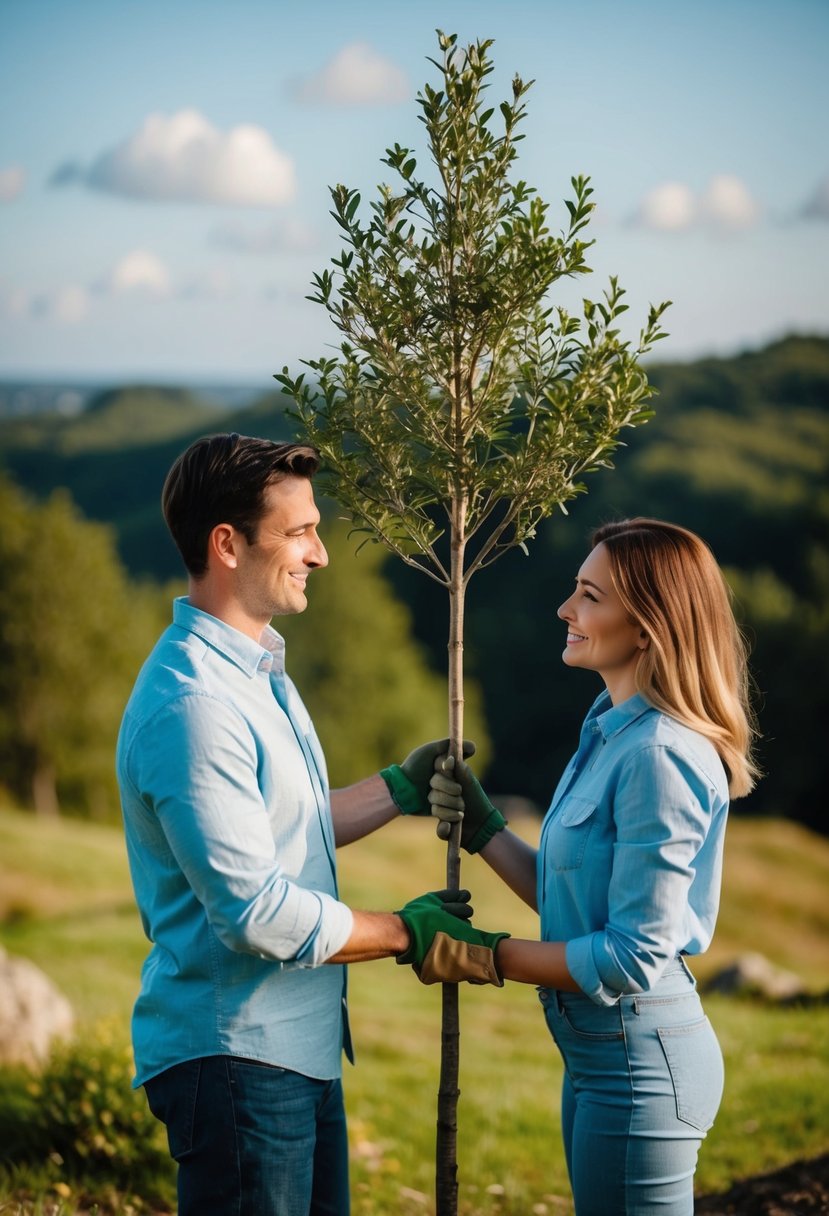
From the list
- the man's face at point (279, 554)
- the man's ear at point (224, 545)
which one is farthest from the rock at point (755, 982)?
the man's ear at point (224, 545)

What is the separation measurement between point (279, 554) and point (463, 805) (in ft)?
3.60

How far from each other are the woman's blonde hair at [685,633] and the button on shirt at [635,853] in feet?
0.25

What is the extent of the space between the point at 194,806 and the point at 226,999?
2.07 feet

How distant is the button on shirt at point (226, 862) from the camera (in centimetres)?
321

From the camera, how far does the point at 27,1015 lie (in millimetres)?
8055

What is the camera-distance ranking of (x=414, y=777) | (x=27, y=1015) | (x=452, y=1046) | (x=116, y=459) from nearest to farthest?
1. (x=452, y=1046)
2. (x=414, y=777)
3. (x=27, y=1015)
4. (x=116, y=459)

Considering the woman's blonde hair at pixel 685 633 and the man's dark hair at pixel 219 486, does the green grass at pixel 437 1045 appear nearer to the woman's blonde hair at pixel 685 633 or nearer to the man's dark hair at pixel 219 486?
the man's dark hair at pixel 219 486

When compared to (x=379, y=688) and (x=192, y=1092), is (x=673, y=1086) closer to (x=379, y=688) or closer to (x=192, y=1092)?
(x=192, y=1092)

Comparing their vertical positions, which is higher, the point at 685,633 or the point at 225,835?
the point at 685,633

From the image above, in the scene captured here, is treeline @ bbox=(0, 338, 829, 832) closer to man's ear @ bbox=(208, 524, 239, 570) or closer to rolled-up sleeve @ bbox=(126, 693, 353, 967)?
man's ear @ bbox=(208, 524, 239, 570)

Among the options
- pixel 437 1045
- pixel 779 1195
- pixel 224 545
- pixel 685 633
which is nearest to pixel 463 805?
pixel 685 633

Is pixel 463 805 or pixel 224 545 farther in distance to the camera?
pixel 463 805

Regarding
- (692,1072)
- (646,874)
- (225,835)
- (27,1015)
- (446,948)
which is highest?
(225,835)

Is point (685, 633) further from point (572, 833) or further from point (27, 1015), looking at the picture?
point (27, 1015)
